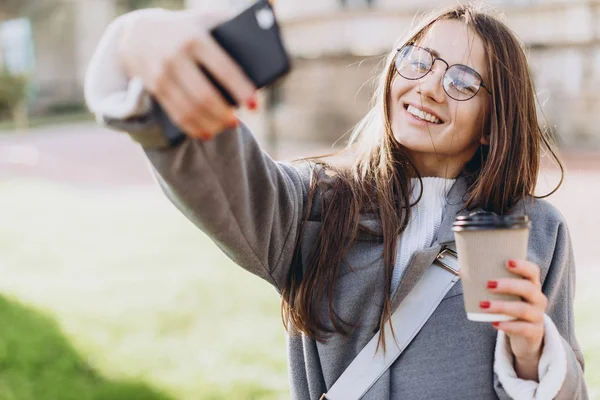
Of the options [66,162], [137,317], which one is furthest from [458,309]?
[66,162]

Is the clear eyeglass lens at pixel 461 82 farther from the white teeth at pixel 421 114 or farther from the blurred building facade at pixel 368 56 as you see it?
the blurred building facade at pixel 368 56

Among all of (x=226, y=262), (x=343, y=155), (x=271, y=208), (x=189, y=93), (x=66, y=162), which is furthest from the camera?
(x=66, y=162)

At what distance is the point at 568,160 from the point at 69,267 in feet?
27.0

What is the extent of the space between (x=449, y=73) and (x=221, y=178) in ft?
2.49

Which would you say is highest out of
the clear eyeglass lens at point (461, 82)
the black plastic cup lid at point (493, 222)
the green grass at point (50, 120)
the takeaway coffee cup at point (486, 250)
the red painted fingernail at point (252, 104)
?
the red painted fingernail at point (252, 104)

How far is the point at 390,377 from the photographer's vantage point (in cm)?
184

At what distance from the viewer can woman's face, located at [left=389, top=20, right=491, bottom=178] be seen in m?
1.89

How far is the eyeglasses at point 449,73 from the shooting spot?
74.1 inches

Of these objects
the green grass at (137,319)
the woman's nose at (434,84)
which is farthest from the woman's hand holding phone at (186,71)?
the green grass at (137,319)

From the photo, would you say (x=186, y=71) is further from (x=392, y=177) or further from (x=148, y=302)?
(x=148, y=302)

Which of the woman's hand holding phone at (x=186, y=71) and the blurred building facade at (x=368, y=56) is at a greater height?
the woman's hand holding phone at (x=186, y=71)

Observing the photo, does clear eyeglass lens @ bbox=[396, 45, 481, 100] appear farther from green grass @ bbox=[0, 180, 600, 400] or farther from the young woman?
green grass @ bbox=[0, 180, 600, 400]

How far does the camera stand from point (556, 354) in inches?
65.1

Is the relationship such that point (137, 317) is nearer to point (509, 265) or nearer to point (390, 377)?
point (390, 377)
